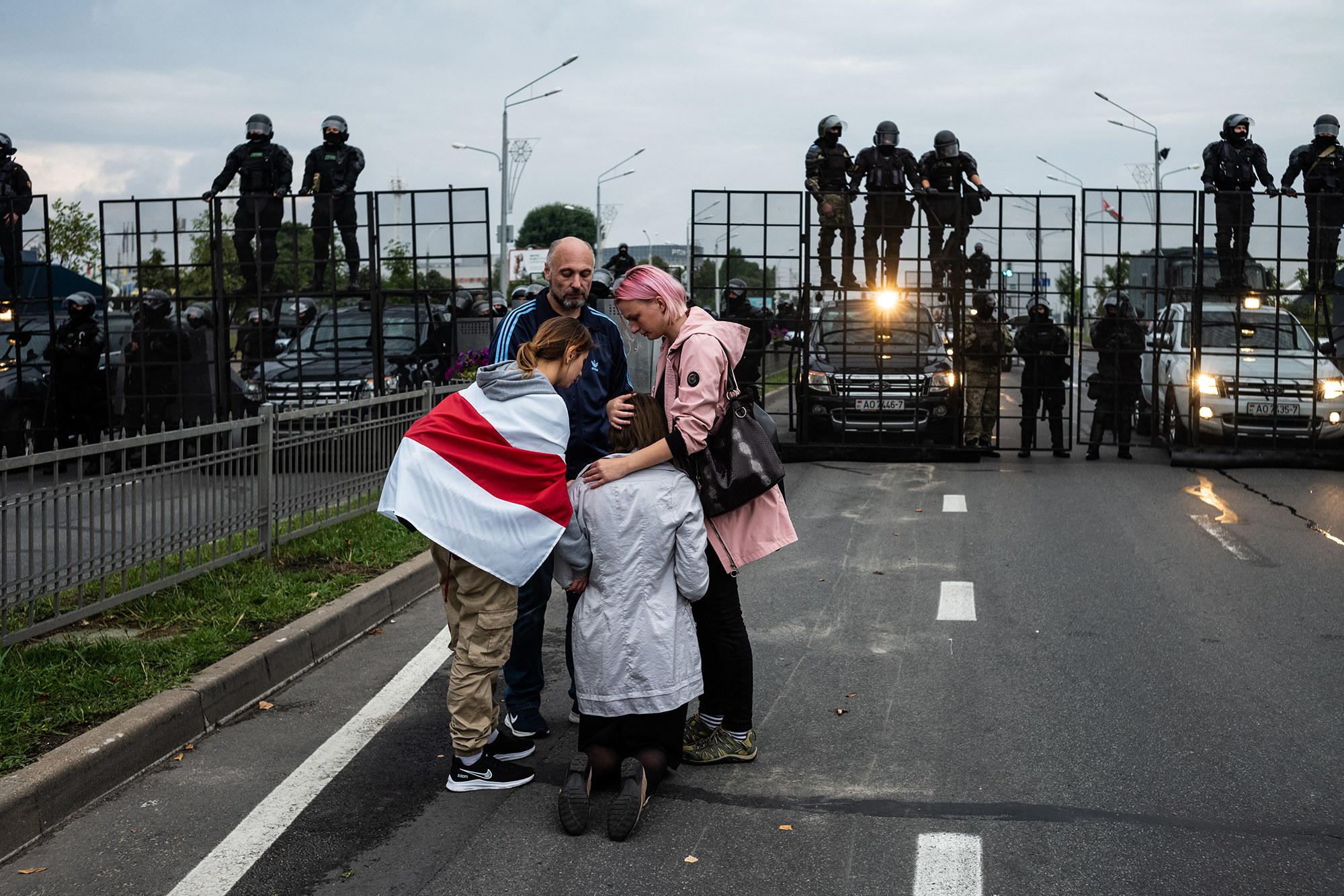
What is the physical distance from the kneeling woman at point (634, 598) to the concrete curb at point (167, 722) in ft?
5.56

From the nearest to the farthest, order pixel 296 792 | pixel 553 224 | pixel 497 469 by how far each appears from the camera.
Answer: pixel 497 469, pixel 296 792, pixel 553 224

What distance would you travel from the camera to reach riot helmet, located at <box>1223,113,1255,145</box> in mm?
16797

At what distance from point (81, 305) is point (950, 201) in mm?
11027

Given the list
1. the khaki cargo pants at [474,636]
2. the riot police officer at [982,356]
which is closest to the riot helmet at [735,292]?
the riot police officer at [982,356]

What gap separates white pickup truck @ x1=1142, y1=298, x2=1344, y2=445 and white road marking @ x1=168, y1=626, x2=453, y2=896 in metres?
12.4

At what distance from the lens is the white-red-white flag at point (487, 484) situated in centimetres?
442

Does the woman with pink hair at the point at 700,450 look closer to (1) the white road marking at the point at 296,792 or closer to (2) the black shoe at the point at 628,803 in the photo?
(2) the black shoe at the point at 628,803

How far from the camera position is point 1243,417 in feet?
52.5

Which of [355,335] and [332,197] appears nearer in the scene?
[332,197]

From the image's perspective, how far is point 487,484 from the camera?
4.45m

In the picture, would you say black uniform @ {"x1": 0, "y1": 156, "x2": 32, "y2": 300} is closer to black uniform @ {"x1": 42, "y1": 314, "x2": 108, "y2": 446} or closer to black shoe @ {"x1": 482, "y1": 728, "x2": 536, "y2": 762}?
black uniform @ {"x1": 42, "y1": 314, "x2": 108, "y2": 446}

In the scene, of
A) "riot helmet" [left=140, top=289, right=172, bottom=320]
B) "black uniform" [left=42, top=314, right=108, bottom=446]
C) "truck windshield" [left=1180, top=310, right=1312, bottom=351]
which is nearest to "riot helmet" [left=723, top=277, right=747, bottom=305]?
"truck windshield" [left=1180, top=310, right=1312, bottom=351]

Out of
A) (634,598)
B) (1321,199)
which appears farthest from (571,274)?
(1321,199)

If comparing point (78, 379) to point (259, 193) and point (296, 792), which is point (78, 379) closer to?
point (259, 193)
